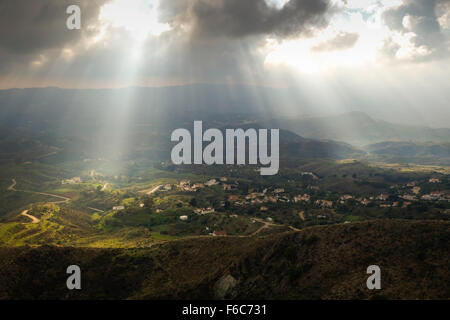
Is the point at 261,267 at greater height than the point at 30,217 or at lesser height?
lesser

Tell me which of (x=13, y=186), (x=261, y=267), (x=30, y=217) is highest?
(x=13, y=186)

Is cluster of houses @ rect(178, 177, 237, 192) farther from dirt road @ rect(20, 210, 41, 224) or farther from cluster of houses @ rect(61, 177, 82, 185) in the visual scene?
cluster of houses @ rect(61, 177, 82, 185)

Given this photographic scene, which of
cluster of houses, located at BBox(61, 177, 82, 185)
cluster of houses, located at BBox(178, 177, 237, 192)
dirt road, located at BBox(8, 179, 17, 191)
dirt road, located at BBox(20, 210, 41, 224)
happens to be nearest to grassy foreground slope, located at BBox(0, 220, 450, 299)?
dirt road, located at BBox(20, 210, 41, 224)

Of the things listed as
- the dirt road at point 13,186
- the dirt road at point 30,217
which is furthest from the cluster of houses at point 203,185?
the dirt road at point 13,186

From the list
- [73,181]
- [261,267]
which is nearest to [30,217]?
[73,181]

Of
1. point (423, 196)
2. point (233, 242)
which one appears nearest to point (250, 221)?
point (233, 242)

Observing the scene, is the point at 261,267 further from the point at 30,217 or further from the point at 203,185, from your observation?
the point at 203,185

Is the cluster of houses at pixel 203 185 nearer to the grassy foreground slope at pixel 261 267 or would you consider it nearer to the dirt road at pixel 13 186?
the dirt road at pixel 13 186

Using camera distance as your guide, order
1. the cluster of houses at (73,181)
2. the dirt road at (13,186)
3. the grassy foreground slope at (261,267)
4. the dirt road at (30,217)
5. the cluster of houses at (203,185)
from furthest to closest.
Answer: the cluster of houses at (73,181) < the dirt road at (13,186) < the cluster of houses at (203,185) < the dirt road at (30,217) < the grassy foreground slope at (261,267)
